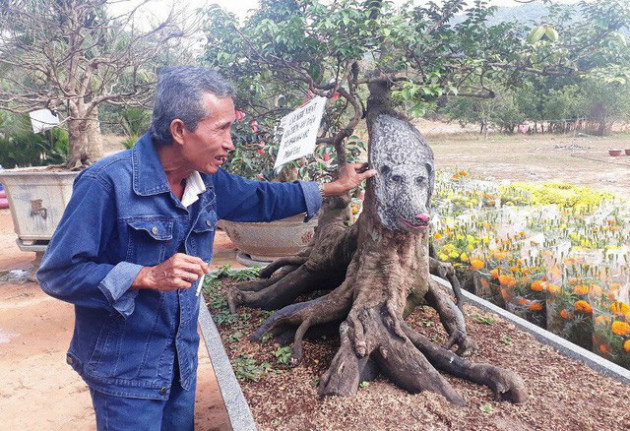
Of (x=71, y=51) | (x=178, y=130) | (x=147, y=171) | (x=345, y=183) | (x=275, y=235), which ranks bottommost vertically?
(x=275, y=235)

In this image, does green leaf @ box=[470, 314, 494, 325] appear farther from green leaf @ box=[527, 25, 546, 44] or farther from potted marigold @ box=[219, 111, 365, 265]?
potted marigold @ box=[219, 111, 365, 265]

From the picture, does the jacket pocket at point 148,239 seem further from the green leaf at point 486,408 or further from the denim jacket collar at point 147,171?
the green leaf at point 486,408

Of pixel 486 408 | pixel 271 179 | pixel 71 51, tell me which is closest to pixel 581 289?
pixel 486 408

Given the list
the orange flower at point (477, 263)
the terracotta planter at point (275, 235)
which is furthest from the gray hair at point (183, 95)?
the terracotta planter at point (275, 235)

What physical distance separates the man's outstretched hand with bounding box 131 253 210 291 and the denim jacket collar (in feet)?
0.82

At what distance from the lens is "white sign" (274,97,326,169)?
174cm

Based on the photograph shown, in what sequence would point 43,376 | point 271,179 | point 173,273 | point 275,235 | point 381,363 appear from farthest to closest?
point 275,235 < point 271,179 < point 43,376 < point 381,363 < point 173,273

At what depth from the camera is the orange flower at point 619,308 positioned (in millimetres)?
2508

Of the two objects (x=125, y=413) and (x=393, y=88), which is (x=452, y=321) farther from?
(x=125, y=413)

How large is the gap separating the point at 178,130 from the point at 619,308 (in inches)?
88.0

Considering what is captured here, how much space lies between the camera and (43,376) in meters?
3.57

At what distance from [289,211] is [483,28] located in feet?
3.98

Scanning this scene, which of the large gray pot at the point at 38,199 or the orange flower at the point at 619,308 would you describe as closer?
the orange flower at the point at 619,308

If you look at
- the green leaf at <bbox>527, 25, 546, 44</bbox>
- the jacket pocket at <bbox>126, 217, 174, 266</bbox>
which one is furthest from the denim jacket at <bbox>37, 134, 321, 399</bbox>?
the green leaf at <bbox>527, 25, 546, 44</bbox>
